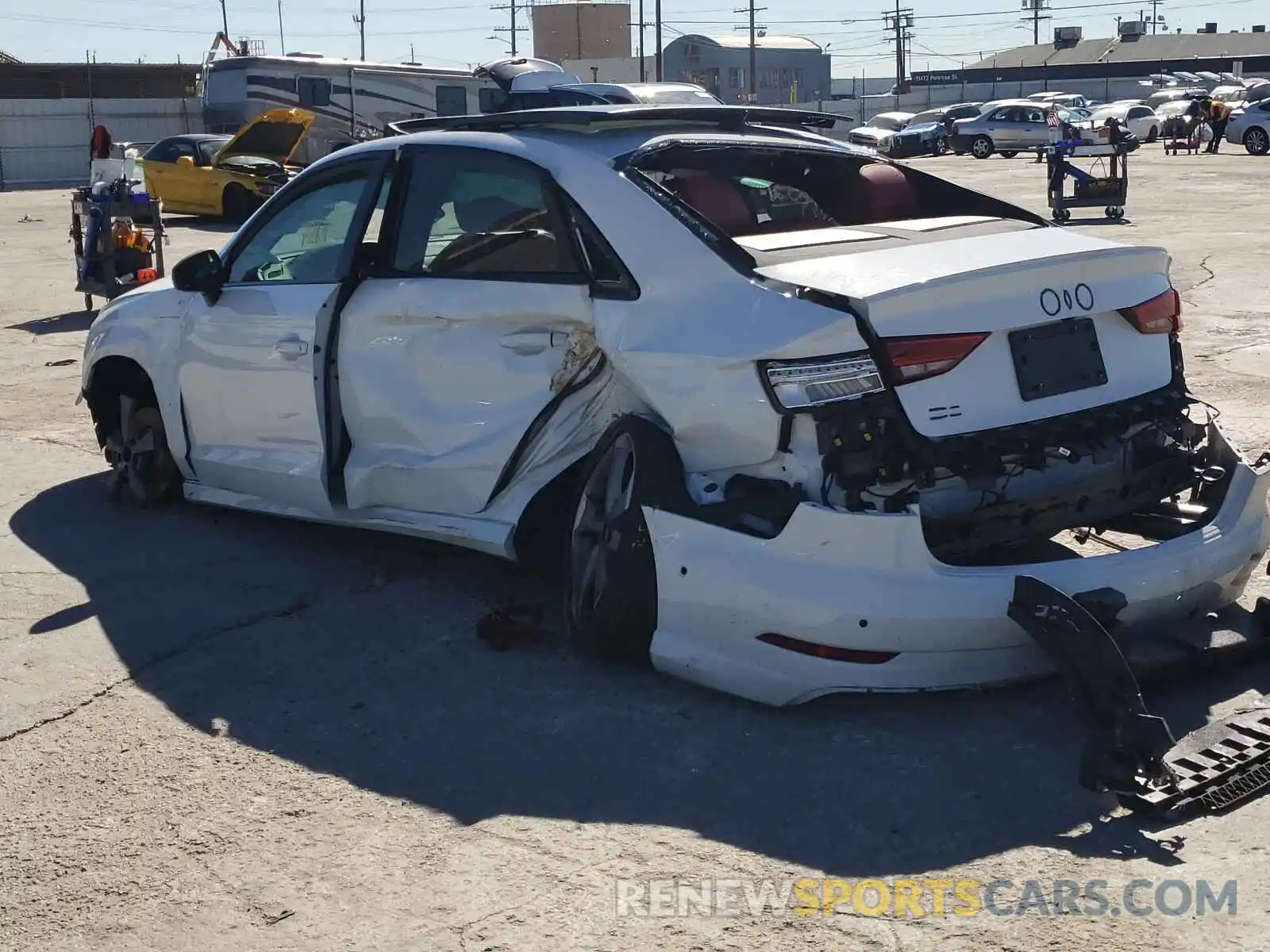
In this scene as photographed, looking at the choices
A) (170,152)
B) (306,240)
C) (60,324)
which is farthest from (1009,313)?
(170,152)

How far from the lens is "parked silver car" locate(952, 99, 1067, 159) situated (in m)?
43.2

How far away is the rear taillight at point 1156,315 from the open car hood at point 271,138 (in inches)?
856

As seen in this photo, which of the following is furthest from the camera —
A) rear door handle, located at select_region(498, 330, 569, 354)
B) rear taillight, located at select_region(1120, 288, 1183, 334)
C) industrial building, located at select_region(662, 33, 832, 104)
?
industrial building, located at select_region(662, 33, 832, 104)

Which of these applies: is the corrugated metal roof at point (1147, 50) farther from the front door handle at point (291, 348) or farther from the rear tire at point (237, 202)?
the front door handle at point (291, 348)

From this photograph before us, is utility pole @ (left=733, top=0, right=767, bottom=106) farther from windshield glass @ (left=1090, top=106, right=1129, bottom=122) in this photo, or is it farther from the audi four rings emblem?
the audi four rings emblem

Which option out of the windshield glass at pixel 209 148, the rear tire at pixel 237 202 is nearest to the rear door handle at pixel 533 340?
the rear tire at pixel 237 202

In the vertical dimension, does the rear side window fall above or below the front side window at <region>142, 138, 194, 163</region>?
above

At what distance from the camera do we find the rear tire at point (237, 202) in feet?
78.3

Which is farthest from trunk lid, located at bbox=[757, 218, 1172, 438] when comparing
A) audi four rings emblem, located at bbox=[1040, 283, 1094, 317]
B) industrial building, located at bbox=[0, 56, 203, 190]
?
industrial building, located at bbox=[0, 56, 203, 190]

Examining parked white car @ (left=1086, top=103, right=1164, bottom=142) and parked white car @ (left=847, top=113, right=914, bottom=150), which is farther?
parked white car @ (left=1086, top=103, right=1164, bottom=142)

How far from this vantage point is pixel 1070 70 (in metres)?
87.9

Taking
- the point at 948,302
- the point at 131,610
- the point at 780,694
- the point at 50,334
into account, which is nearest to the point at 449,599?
the point at 131,610

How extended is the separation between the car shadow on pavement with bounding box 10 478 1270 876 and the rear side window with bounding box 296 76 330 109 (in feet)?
93.4

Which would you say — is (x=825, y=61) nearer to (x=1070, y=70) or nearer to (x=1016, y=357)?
(x=1070, y=70)
